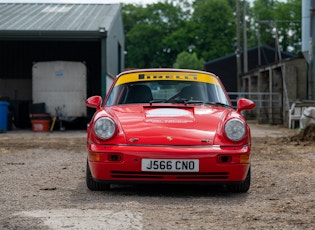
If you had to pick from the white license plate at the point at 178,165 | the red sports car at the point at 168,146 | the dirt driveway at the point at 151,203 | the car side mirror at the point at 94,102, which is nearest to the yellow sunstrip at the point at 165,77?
the car side mirror at the point at 94,102

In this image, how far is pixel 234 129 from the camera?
5.84 metres

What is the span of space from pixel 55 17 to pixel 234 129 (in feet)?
63.0

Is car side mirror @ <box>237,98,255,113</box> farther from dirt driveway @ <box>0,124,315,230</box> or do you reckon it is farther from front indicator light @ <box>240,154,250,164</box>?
front indicator light @ <box>240,154,250,164</box>

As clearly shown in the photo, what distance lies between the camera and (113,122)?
591cm

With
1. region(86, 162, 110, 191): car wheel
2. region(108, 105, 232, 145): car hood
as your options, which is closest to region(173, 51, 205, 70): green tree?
region(108, 105, 232, 145): car hood

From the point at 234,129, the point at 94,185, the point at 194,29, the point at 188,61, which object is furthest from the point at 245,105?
the point at 194,29

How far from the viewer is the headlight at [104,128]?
19.1 ft

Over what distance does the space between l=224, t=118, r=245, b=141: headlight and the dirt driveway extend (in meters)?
0.60

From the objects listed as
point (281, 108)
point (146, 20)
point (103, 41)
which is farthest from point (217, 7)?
point (103, 41)

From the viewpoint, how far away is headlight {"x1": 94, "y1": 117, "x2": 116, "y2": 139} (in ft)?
19.1

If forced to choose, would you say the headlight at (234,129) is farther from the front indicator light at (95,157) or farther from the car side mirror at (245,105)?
the front indicator light at (95,157)

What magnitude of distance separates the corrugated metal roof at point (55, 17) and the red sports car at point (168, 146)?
15.1 metres

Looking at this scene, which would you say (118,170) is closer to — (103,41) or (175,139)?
(175,139)

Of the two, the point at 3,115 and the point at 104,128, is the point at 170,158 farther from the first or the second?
the point at 3,115
